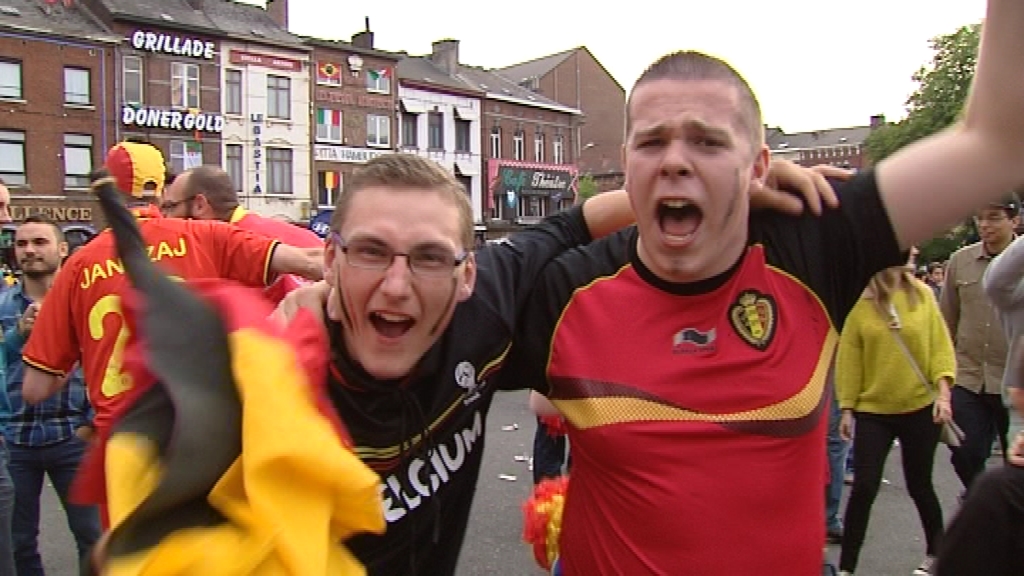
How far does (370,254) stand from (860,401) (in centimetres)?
437

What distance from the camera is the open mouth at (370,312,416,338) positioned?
5.92 feet

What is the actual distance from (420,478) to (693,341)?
2.26ft

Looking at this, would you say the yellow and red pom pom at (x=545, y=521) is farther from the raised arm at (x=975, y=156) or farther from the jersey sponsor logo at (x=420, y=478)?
the raised arm at (x=975, y=156)

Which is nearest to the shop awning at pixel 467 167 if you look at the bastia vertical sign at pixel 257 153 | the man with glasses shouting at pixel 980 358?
the bastia vertical sign at pixel 257 153

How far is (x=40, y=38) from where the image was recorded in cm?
2938

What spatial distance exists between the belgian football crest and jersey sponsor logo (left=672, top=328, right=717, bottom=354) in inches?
2.5

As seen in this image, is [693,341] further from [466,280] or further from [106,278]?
[106,278]

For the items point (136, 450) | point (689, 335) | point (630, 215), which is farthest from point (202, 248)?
point (136, 450)

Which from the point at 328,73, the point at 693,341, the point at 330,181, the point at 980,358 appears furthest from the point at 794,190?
the point at 328,73

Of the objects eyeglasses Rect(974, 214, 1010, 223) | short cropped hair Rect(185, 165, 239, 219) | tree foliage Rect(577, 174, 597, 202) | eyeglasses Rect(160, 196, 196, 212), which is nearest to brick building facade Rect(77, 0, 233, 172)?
tree foliage Rect(577, 174, 597, 202)

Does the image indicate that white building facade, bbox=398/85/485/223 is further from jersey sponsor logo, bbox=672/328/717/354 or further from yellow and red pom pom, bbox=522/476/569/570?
jersey sponsor logo, bbox=672/328/717/354

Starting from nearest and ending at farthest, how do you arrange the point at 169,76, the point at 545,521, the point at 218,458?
the point at 218,458
the point at 545,521
the point at 169,76

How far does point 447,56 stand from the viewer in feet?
146

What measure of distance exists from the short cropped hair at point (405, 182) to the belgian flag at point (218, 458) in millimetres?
579
